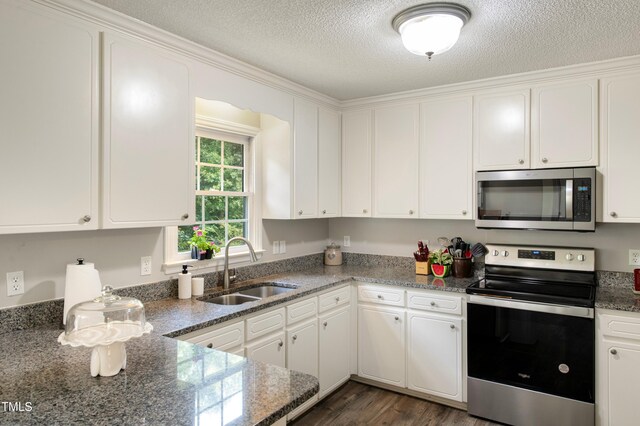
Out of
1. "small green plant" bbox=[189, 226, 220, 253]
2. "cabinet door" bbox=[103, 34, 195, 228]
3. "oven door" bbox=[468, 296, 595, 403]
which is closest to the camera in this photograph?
"cabinet door" bbox=[103, 34, 195, 228]

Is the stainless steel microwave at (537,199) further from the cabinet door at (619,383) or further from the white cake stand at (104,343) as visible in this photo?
the white cake stand at (104,343)

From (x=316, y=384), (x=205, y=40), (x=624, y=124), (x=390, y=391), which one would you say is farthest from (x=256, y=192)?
(x=624, y=124)

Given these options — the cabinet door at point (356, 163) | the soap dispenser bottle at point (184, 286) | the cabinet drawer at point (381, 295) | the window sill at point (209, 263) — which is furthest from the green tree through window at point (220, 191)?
the cabinet drawer at point (381, 295)

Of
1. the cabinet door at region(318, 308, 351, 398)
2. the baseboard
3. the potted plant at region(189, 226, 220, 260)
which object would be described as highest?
the potted plant at region(189, 226, 220, 260)

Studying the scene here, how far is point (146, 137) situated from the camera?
2.18 meters

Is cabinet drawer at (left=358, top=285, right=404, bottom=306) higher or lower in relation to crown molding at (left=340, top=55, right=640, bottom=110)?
lower

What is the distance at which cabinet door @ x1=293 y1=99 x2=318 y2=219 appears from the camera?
130 inches

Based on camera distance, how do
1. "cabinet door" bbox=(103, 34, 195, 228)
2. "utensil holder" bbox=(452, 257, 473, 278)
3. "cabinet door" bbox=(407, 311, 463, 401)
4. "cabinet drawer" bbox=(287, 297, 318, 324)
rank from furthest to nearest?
"utensil holder" bbox=(452, 257, 473, 278), "cabinet door" bbox=(407, 311, 463, 401), "cabinet drawer" bbox=(287, 297, 318, 324), "cabinet door" bbox=(103, 34, 195, 228)

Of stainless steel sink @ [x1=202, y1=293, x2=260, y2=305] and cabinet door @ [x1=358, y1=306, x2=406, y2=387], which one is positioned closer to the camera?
stainless steel sink @ [x1=202, y1=293, x2=260, y2=305]

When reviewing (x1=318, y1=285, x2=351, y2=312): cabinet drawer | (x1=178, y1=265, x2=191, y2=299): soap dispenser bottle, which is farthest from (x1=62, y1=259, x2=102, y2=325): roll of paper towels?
(x1=318, y1=285, x2=351, y2=312): cabinet drawer

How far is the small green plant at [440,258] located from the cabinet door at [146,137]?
1926 mm

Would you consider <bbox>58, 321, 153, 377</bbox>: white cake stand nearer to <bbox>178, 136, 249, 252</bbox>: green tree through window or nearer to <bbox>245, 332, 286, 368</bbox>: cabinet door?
<bbox>245, 332, 286, 368</bbox>: cabinet door

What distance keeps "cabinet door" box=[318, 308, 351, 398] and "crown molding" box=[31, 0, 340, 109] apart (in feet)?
5.61

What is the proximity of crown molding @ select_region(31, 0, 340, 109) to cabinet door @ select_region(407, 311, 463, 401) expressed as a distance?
1933 mm
